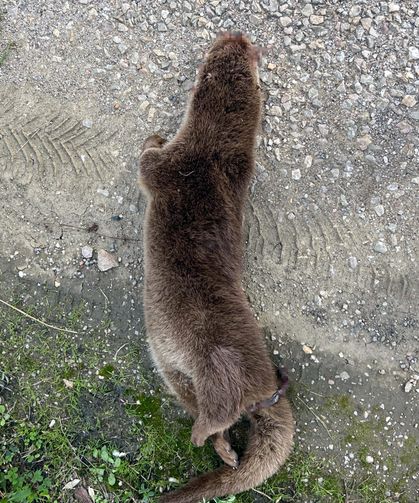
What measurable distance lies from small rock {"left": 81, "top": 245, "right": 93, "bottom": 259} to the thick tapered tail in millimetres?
2252

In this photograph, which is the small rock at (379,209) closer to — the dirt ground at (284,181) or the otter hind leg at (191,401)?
the dirt ground at (284,181)

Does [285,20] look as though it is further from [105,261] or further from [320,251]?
[105,261]

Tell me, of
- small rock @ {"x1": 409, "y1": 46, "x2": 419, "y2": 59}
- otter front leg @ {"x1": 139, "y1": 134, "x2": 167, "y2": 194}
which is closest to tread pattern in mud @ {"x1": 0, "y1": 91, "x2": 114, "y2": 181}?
otter front leg @ {"x1": 139, "y1": 134, "x2": 167, "y2": 194}

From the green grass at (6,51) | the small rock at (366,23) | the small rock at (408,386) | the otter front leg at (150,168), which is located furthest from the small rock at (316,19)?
the small rock at (408,386)

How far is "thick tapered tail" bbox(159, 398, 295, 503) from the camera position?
15.1 ft

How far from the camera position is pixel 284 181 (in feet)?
17.1

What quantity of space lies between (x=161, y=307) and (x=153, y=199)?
0.96 m

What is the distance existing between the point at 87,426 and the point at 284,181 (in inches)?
125

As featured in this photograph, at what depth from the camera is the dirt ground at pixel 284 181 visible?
16.8 ft

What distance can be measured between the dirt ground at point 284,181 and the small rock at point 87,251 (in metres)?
0.02

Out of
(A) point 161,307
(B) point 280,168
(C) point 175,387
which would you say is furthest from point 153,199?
(C) point 175,387

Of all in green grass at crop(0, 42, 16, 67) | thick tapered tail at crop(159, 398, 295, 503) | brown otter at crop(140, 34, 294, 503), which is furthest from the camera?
green grass at crop(0, 42, 16, 67)

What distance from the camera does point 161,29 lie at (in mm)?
5336

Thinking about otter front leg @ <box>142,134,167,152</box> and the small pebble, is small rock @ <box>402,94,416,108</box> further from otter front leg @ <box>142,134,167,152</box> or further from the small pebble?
otter front leg @ <box>142,134,167,152</box>
